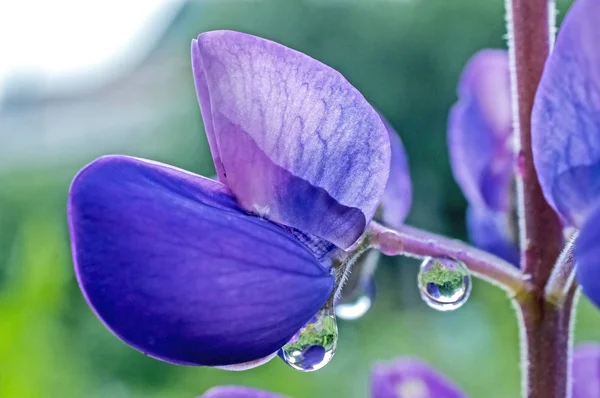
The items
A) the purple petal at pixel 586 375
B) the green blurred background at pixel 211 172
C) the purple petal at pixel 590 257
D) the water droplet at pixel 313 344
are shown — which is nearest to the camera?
the purple petal at pixel 590 257

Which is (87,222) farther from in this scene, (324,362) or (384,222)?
(384,222)

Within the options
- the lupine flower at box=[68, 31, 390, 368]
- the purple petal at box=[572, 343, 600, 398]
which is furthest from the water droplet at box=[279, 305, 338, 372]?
the purple petal at box=[572, 343, 600, 398]

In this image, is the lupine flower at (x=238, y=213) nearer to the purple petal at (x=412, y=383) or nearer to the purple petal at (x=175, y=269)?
the purple petal at (x=175, y=269)

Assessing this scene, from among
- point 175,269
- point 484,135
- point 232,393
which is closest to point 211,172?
point 484,135

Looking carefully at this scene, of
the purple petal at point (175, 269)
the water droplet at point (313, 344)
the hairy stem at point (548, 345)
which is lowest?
the hairy stem at point (548, 345)

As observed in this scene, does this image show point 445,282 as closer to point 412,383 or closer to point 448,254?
point 448,254

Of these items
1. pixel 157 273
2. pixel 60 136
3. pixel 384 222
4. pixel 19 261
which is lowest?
pixel 60 136

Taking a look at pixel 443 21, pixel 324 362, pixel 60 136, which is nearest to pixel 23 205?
pixel 443 21

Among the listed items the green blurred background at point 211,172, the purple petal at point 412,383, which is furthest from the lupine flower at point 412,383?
the green blurred background at point 211,172
